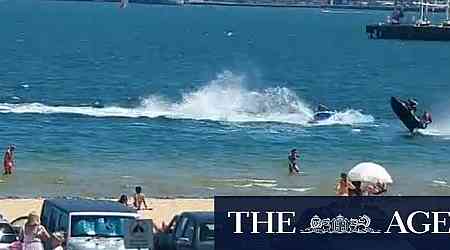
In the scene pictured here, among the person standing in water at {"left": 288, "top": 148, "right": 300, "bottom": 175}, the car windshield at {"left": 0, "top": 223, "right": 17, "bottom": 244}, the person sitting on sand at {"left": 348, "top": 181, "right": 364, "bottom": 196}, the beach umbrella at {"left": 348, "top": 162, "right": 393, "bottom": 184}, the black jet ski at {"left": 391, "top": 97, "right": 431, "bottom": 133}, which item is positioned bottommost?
the car windshield at {"left": 0, "top": 223, "right": 17, "bottom": 244}

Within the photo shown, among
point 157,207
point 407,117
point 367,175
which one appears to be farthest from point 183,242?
point 407,117

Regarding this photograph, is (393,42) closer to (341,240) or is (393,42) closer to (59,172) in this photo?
(59,172)

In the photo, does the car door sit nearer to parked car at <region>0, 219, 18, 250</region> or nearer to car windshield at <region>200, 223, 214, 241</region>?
car windshield at <region>200, 223, 214, 241</region>

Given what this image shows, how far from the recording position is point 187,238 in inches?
747

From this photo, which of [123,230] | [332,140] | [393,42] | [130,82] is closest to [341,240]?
[123,230]

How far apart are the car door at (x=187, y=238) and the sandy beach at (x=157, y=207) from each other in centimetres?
660

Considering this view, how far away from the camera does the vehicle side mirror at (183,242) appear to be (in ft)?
61.7

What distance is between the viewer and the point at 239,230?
13.9m

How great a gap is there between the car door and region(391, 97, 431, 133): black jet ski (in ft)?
130

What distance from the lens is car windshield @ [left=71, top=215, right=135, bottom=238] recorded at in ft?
63.1

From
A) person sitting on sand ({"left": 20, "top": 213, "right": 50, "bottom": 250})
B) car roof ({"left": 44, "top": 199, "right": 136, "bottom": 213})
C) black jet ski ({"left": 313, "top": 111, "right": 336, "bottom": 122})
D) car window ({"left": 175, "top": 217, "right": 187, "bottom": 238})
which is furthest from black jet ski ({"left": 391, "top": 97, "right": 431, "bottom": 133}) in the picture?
person sitting on sand ({"left": 20, "top": 213, "right": 50, "bottom": 250})

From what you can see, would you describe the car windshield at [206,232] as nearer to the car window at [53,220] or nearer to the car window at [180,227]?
the car window at [180,227]

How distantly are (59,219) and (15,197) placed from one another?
44.5ft

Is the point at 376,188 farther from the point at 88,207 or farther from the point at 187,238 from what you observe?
the point at 88,207
